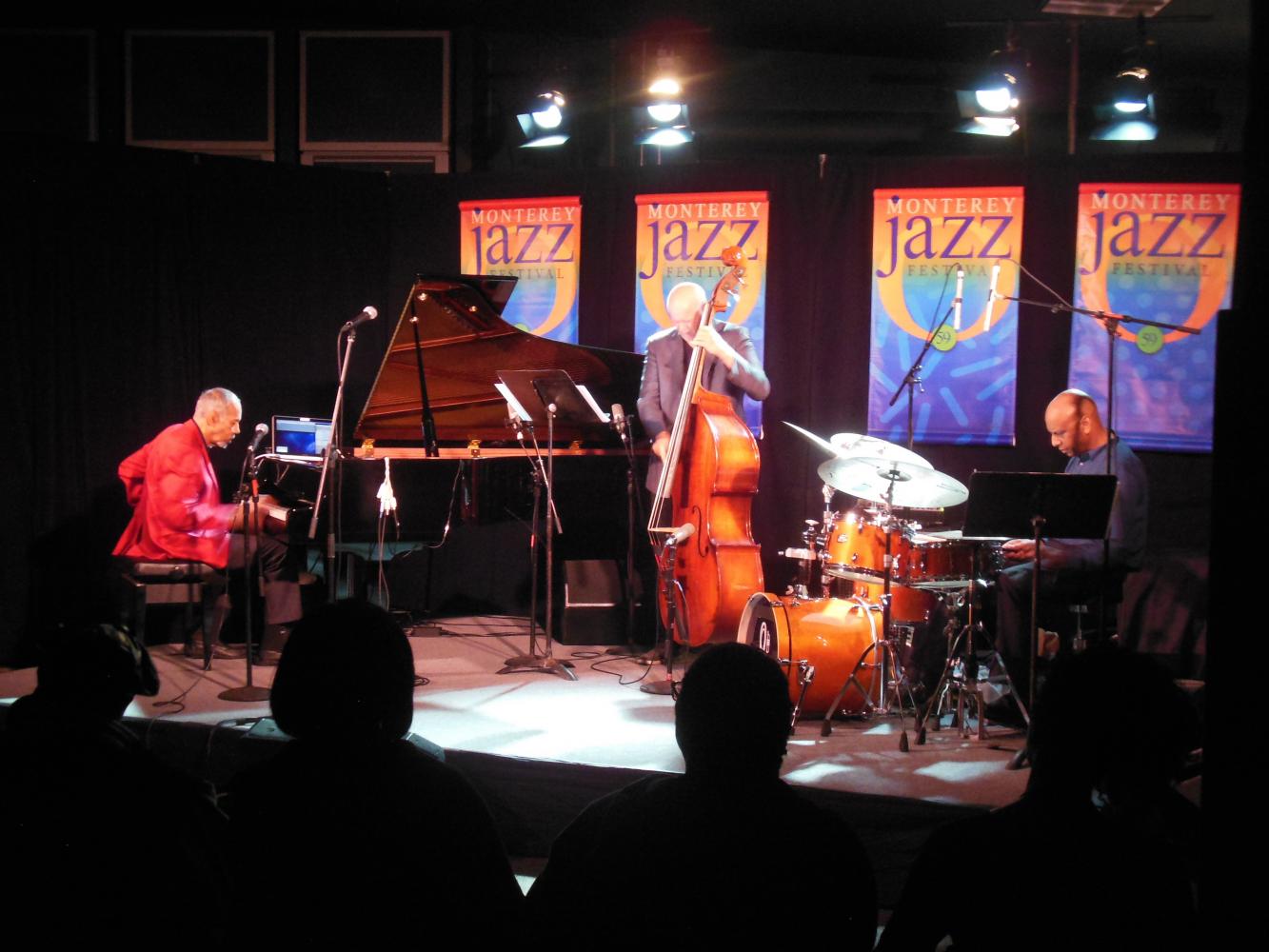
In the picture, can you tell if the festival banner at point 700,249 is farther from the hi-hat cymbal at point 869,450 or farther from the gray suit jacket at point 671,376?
the hi-hat cymbal at point 869,450

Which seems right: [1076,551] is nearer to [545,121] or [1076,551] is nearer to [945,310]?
[945,310]

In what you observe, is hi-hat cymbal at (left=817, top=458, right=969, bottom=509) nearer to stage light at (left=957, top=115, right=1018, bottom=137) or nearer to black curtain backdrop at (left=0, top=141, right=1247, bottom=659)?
black curtain backdrop at (left=0, top=141, right=1247, bottom=659)

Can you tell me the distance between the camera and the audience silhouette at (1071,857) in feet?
5.18

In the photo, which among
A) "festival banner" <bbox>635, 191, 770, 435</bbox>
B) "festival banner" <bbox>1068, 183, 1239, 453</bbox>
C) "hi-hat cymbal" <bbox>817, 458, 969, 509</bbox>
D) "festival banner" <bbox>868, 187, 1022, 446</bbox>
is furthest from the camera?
"festival banner" <bbox>635, 191, 770, 435</bbox>

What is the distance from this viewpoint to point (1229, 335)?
55.9 inches

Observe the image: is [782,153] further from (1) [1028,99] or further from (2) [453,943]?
(2) [453,943]

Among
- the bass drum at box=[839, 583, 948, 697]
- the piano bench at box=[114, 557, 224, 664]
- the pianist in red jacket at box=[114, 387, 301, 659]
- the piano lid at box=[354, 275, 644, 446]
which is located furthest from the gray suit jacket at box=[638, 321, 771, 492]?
the piano bench at box=[114, 557, 224, 664]

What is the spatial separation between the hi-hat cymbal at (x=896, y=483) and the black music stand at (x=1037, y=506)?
0.24 metres

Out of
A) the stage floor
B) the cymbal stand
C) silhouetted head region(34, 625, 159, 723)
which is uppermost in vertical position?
silhouetted head region(34, 625, 159, 723)

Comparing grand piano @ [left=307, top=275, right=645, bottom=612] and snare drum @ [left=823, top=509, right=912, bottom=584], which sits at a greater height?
grand piano @ [left=307, top=275, right=645, bottom=612]

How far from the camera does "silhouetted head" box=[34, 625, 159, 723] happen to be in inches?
77.9

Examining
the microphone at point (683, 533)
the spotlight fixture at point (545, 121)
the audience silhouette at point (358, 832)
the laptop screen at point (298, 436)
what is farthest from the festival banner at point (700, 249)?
the audience silhouette at point (358, 832)

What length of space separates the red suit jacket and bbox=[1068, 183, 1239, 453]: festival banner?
4855mm

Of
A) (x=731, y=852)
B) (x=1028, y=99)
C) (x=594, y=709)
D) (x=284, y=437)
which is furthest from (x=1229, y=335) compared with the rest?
(x=1028, y=99)
